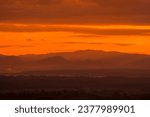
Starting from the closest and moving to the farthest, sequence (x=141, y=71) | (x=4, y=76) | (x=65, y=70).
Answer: (x=4, y=76) < (x=141, y=71) < (x=65, y=70)

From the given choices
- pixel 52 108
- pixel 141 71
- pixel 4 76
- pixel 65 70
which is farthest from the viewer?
pixel 65 70

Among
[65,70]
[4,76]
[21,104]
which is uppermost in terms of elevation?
[21,104]

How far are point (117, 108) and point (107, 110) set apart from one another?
732 millimetres

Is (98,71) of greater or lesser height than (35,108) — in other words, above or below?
below

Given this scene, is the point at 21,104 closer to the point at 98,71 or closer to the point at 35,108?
the point at 35,108

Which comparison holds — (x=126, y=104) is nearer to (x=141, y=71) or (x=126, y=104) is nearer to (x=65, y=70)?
(x=141, y=71)

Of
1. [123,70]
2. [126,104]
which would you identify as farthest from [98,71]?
[126,104]

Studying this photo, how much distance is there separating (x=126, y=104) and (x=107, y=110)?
86.8 inches

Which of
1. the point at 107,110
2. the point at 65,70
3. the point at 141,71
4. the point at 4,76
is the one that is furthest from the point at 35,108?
the point at 65,70

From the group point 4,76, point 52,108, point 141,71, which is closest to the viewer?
point 52,108

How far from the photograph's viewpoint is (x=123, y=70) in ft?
602

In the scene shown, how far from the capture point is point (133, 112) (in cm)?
3984

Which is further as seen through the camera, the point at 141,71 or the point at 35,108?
the point at 141,71

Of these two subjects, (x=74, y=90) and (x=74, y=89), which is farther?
(x=74, y=89)
